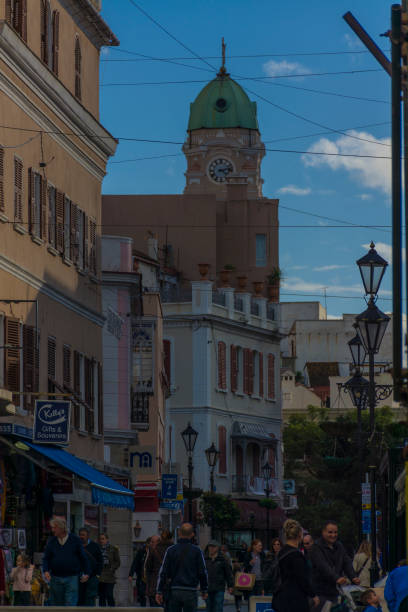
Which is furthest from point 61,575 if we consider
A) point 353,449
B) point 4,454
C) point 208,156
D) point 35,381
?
point 208,156

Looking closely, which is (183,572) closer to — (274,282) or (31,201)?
(31,201)

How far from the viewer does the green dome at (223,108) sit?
389ft

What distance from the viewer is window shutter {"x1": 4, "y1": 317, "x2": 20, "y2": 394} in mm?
27719

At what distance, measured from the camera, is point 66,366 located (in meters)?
33.6

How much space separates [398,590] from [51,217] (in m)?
19.4

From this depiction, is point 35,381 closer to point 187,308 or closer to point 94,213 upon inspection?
point 94,213

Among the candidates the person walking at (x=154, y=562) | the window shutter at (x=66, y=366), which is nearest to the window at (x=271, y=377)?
the window shutter at (x=66, y=366)

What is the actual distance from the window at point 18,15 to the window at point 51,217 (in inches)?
137

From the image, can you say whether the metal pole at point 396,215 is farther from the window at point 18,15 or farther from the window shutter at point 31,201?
the window shutter at point 31,201

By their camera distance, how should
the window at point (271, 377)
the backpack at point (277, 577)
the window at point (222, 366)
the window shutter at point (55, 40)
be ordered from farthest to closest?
the window at point (271, 377)
the window at point (222, 366)
the window shutter at point (55, 40)
the backpack at point (277, 577)

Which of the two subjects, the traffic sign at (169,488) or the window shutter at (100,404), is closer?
the window shutter at (100,404)

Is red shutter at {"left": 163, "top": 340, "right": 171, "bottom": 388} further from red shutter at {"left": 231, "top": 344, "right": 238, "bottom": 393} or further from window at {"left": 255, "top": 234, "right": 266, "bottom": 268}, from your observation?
window at {"left": 255, "top": 234, "right": 266, "bottom": 268}

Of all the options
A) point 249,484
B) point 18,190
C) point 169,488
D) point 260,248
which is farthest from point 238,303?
point 18,190

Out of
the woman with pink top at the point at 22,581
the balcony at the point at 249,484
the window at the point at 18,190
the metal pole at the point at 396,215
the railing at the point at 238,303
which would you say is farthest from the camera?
the railing at the point at 238,303
